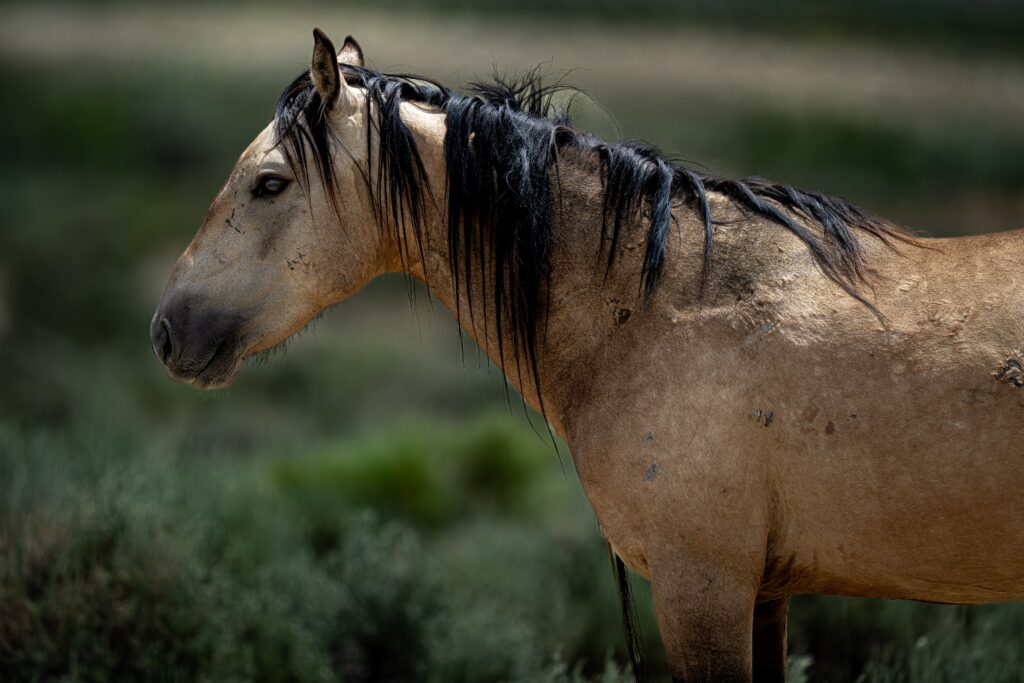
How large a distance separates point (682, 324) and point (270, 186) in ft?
3.58

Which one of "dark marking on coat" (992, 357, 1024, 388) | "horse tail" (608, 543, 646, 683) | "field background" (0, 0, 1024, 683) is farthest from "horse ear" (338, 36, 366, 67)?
"dark marking on coat" (992, 357, 1024, 388)

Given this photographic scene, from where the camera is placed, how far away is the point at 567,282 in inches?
99.3

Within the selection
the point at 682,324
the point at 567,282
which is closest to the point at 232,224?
the point at 567,282

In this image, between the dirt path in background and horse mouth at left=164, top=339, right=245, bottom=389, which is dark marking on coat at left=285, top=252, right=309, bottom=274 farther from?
the dirt path in background

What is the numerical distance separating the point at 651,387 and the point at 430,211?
29.6 inches

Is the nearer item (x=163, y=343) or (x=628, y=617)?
(x=163, y=343)

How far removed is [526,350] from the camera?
8.43 feet

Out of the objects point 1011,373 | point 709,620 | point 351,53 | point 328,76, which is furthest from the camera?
point 351,53

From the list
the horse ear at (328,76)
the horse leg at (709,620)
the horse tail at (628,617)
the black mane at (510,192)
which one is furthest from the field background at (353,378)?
the horse leg at (709,620)

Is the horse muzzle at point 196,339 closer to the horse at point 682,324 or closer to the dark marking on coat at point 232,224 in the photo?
the horse at point 682,324

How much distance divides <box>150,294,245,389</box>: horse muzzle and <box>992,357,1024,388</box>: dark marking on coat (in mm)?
1767

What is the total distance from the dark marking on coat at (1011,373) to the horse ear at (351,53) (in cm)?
190

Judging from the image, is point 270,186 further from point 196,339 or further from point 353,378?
point 353,378

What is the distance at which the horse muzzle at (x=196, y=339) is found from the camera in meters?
2.51
